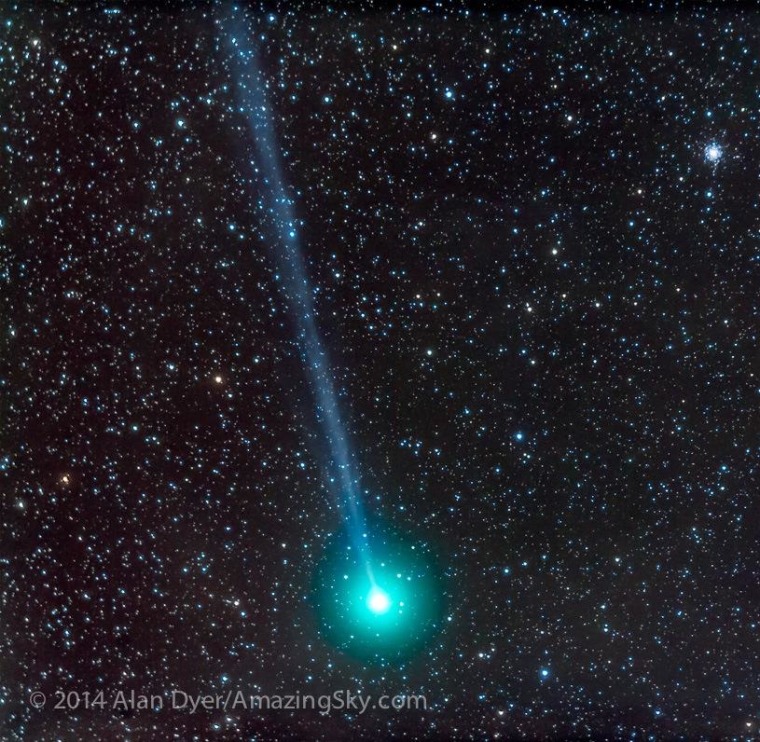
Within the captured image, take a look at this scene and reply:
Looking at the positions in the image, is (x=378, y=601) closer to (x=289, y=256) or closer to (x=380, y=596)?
(x=380, y=596)

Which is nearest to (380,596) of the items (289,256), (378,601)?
(378,601)

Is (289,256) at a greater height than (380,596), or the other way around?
(289,256)

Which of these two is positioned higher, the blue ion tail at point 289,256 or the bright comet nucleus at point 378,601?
the blue ion tail at point 289,256

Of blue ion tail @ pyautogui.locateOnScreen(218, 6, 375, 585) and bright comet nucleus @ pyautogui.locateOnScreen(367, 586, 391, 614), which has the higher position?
blue ion tail @ pyautogui.locateOnScreen(218, 6, 375, 585)

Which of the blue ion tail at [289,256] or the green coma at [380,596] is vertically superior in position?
the blue ion tail at [289,256]

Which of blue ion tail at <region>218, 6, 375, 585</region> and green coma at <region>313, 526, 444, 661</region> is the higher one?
blue ion tail at <region>218, 6, 375, 585</region>
